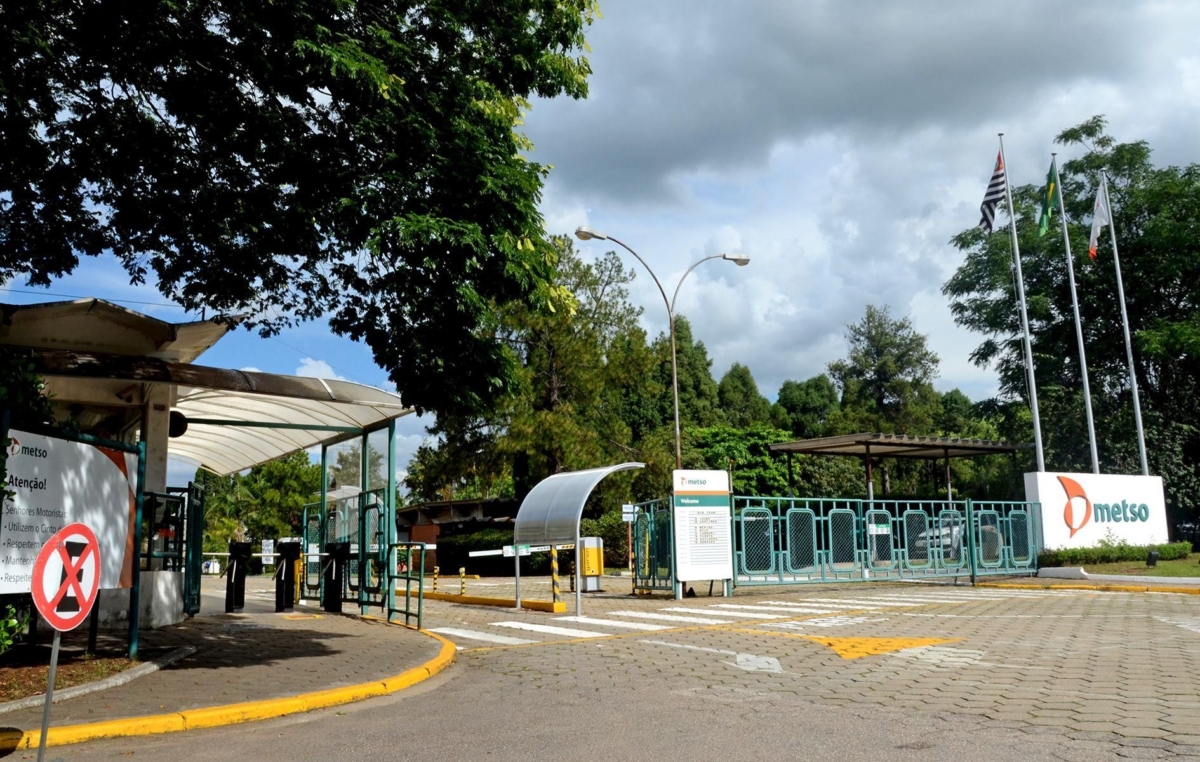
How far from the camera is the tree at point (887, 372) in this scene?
2576 inches

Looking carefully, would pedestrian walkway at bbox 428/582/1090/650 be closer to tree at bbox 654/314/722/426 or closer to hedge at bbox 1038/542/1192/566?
hedge at bbox 1038/542/1192/566

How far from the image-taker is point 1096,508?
2758 cm

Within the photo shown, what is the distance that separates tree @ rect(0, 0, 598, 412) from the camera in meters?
9.61

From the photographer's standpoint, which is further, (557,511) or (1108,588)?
(1108,588)

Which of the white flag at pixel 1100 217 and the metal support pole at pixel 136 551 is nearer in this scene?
the metal support pole at pixel 136 551

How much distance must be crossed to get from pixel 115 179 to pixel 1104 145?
163 ft

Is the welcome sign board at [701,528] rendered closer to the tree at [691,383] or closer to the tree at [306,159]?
the tree at [306,159]

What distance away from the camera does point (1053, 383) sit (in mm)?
47656

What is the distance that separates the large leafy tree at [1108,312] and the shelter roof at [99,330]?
38590mm

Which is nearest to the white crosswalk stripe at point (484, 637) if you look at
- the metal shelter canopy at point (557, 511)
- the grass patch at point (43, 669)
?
the metal shelter canopy at point (557, 511)

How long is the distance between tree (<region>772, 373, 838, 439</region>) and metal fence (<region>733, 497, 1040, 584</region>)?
137ft

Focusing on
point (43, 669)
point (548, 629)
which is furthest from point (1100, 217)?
point (43, 669)

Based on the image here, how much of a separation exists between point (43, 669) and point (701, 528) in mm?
13014

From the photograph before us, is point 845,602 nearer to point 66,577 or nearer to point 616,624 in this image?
point 616,624
